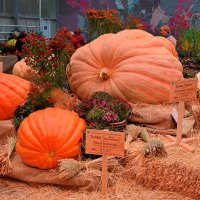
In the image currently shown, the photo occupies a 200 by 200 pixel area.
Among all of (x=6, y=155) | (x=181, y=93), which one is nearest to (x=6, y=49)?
(x=6, y=155)

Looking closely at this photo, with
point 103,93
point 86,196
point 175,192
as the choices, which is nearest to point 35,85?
point 103,93

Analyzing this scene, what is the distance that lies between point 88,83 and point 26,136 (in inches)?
36.0

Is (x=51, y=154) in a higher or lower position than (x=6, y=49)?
lower

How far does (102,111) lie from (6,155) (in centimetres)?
69

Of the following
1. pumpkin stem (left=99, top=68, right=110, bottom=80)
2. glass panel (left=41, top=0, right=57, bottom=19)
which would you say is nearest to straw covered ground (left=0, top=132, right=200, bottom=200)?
pumpkin stem (left=99, top=68, right=110, bottom=80)

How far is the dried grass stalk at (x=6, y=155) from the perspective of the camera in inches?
98.3

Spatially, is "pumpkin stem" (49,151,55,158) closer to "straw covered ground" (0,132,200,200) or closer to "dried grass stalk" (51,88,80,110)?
"straw covered ground" (0,132,200,200)

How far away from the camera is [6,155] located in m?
2.56

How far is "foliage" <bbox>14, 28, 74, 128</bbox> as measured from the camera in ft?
9.20

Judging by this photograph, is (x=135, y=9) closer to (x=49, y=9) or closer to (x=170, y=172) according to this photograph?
(x=49, y=9)

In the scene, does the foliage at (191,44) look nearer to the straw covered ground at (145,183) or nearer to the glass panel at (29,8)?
the straw covered ground at (145,183)

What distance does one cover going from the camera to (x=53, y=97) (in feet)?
9.68

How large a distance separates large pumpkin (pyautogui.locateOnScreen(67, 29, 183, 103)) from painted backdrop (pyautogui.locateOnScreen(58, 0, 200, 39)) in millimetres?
6726

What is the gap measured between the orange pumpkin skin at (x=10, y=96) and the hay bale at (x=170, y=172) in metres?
1.05
